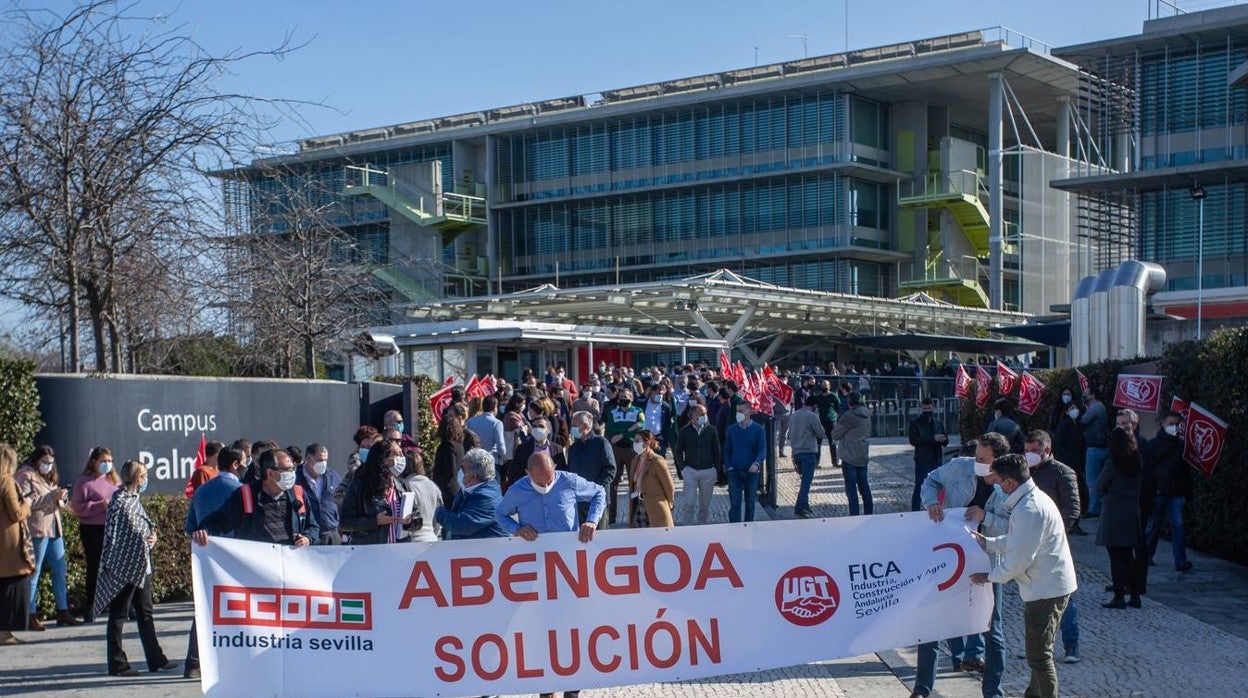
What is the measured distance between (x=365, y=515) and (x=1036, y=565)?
468cm

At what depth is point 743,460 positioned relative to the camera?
1662 centimetres

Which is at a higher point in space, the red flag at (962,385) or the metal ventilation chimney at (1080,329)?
the metal ventilation chimney at (1080,329)

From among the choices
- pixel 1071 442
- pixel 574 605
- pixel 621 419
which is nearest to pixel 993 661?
pixel 574 605

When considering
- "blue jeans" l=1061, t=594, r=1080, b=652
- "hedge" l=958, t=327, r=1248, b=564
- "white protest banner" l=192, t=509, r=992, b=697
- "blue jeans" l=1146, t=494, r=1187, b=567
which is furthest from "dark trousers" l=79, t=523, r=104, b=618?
"hedge" l=958, t=327, r=1248, b=564

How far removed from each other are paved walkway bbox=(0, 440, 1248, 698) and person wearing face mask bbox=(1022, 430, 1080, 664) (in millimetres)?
186

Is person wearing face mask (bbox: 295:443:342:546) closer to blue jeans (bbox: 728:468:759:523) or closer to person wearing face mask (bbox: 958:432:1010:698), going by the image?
person wearing face mask (bbox: 958:432:1010:698)

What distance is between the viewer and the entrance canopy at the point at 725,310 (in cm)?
3828

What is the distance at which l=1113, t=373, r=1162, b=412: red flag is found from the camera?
16953mm

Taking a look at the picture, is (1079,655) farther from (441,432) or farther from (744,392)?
(744,392)

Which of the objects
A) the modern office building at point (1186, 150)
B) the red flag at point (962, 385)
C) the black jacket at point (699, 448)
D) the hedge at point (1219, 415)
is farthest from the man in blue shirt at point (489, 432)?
the modern office building at point (1186, 150)

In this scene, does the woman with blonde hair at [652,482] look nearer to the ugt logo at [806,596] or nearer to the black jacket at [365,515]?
the black jacket at [365,515]

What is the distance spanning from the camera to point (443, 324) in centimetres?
3384

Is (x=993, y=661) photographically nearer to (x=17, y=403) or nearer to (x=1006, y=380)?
(x=17, y=403)

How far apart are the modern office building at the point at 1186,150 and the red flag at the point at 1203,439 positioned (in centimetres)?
2550
